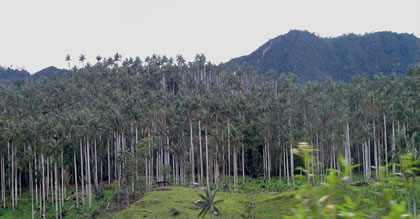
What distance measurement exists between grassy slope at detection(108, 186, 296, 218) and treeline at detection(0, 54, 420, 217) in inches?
225

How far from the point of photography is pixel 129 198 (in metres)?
73.8

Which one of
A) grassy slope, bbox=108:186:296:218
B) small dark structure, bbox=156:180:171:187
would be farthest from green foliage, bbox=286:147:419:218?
small dark structure, bbox=156:180:171:187

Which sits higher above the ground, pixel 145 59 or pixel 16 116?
pixel 145 59

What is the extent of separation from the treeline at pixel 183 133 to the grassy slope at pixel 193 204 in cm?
571

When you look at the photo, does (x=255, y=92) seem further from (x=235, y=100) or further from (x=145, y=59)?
(x=145, y=59)

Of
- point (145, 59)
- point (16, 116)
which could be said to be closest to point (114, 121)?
point (16, 116)

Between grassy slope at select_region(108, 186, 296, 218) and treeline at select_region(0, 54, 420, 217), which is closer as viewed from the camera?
grassy slope at select_region(108, 186, 296, 218)

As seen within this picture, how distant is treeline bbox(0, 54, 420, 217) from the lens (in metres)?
76.7

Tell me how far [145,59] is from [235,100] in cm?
4728

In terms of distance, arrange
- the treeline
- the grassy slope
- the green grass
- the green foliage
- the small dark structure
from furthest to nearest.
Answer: the small dark structure
the treeline
the green grass
the grassy slope
the green foliage

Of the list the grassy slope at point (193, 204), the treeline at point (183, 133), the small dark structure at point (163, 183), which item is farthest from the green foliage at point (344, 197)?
the small dark structure at point (163, 183)

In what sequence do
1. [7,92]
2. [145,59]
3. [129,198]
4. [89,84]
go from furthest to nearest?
[145,59]
[89,84]
[7,92]
[129,198]

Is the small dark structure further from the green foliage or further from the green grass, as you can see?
the green foliage

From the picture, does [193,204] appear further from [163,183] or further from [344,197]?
[344,197]
